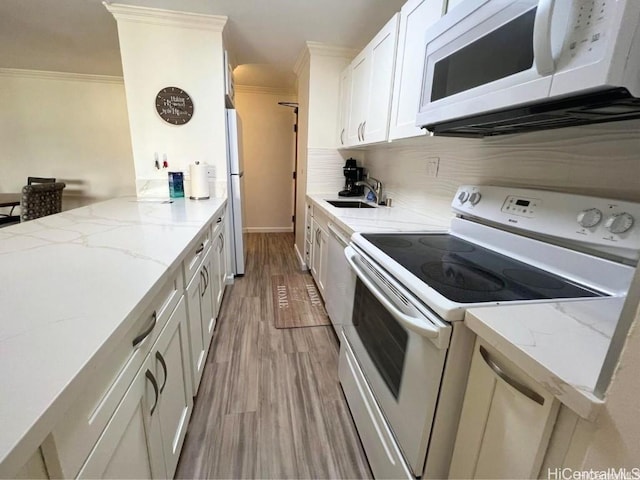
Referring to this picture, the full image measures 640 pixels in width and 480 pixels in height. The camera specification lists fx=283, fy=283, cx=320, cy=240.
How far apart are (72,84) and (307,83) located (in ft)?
11.9

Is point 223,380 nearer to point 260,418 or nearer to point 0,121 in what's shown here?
point 260,418

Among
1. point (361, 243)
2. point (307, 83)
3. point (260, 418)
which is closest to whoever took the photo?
point (361, 243)

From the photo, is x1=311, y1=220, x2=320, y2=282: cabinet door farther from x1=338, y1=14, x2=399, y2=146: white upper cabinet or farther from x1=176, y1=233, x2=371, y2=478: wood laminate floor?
x1=338, y1=14, x2=399, y2=146: white upper cabinet

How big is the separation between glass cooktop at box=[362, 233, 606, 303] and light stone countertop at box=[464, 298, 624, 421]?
7 cm

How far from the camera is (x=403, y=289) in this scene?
889mm

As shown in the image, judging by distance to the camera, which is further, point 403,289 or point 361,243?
point 361,243

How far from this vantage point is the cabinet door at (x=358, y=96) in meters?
2.16

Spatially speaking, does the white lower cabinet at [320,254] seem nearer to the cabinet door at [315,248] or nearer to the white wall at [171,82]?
the cabinet door at [315,248]

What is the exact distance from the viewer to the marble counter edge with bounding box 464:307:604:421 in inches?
16.9

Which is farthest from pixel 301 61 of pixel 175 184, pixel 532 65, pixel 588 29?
pixel 588 29

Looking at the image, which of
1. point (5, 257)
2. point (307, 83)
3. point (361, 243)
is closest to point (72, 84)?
point (307, 83)

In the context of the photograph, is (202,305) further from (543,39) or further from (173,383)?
(543,39)

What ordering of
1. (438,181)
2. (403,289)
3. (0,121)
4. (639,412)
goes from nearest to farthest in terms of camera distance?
(639,412)
(403,289)
(438,181)
(0,121)

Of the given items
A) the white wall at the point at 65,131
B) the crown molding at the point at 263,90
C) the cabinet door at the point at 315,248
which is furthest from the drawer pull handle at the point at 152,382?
the white wall at the point at 65,131
